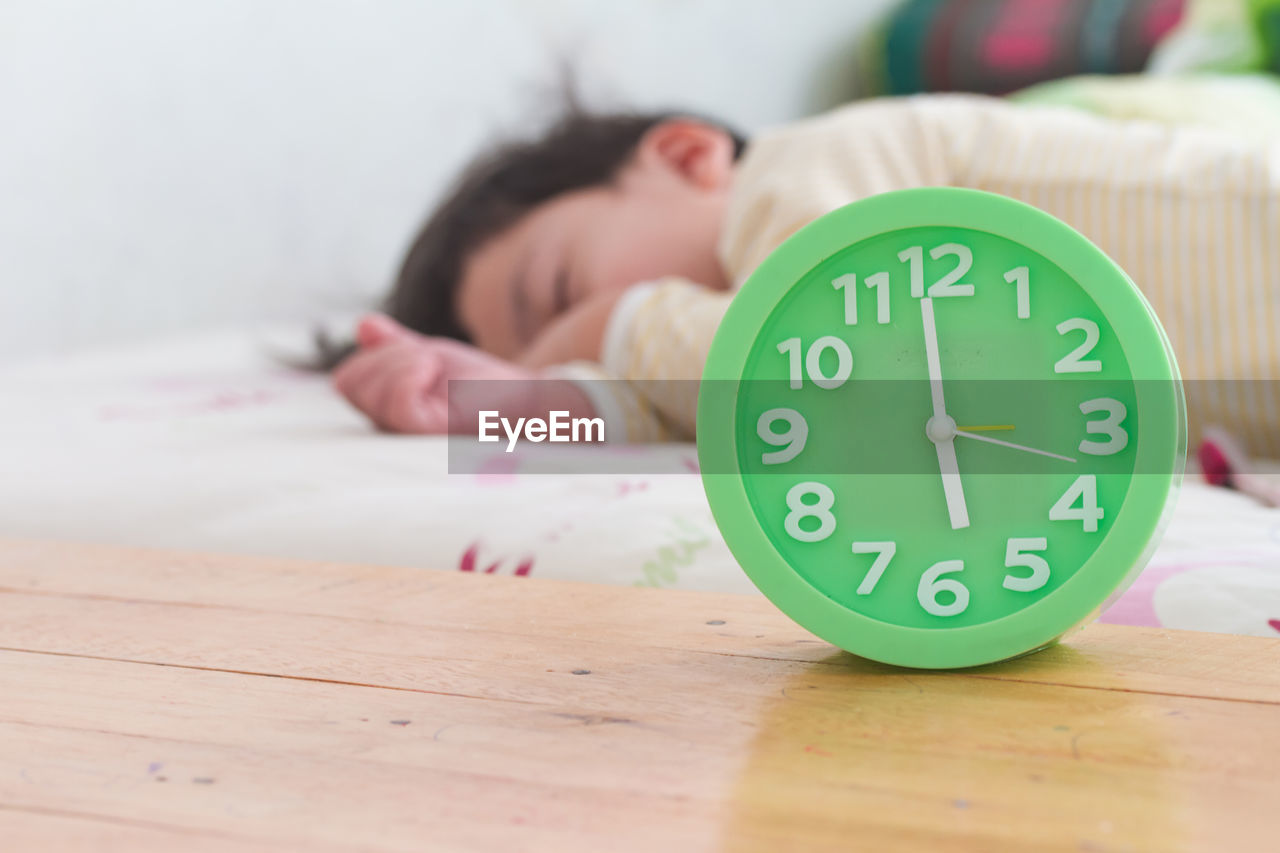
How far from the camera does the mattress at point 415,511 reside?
21.4 inches

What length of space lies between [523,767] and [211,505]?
462mm

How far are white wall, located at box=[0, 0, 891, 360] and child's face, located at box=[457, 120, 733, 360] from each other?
68 cm

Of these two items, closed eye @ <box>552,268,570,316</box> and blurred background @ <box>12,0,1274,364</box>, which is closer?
closed eye @ <box>552,268,570,316</box>

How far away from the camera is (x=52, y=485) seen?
0.78 m

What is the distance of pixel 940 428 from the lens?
1.36 feet

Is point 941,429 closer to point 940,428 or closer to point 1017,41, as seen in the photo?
point 940,428

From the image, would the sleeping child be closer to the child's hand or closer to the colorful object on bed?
the child's hand

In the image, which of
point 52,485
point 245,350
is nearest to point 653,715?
point 52,485

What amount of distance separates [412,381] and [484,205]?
1.91 feet

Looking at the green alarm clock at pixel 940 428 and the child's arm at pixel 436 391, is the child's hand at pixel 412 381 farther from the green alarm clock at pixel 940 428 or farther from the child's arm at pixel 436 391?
the green alarm clock at pixel 940 428

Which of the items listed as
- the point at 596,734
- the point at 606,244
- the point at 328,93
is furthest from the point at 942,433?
the point at 328,93

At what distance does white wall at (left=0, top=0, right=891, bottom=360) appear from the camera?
1665 millimetres

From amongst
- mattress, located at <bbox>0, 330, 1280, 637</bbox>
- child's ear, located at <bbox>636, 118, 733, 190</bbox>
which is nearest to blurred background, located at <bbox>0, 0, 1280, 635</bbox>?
mattress, located at <bbox>0, 330, 1280, 637</bbox>

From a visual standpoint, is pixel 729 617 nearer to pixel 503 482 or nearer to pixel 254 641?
pixel 254 641
